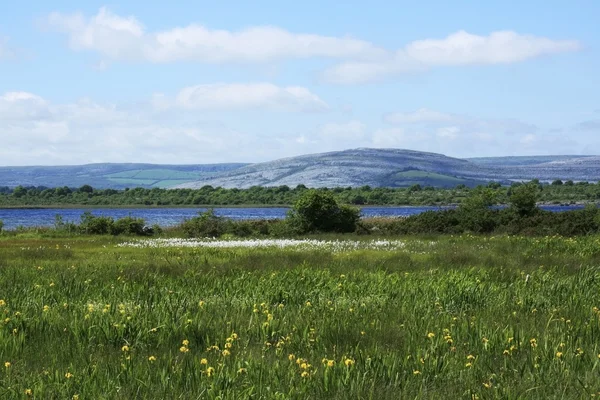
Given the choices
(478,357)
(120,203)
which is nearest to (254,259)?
(478,357)

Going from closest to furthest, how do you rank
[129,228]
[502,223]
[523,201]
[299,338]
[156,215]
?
[299,338] → [502,223] → [523,201] → [129,228] → [156,215]

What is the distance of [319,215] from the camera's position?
38656 mm

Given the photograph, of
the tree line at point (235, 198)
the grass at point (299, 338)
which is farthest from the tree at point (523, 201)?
the tree line at point (235, 198)

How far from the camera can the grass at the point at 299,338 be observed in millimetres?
6414

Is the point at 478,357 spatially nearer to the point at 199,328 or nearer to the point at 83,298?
the point at 199,328

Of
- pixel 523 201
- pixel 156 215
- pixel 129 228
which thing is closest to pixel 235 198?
pixel 156 215

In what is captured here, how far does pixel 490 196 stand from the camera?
143 feet

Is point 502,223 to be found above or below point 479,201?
below

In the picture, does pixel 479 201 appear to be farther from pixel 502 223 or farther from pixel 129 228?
pixel 129 228

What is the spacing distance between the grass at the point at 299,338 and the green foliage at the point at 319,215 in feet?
78.7

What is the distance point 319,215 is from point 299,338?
30.4 m

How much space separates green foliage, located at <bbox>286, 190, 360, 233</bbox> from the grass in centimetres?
2400

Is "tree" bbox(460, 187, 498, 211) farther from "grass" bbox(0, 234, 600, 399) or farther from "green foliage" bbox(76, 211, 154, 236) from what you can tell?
"grass" bbox(0, 234, 600, 399)

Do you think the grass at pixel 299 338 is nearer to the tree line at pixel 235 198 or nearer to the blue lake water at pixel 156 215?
the blue lake water at pixel 156 215
